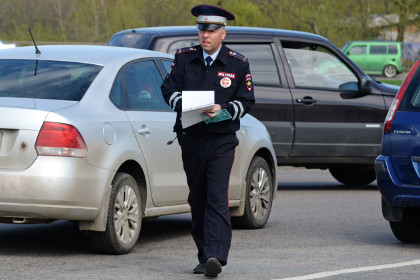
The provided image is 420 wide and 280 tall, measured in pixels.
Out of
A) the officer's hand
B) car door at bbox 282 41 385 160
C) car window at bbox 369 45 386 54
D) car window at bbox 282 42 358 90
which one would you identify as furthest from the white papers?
car window at bbox 369 45 386 54

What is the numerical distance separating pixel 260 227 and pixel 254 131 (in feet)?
3.00

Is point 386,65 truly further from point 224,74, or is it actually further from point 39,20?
point 224,74

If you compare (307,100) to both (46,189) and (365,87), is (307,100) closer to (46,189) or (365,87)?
(365,87)

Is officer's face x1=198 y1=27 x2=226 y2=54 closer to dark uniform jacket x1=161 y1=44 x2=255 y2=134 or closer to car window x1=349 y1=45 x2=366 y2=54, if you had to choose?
dark uniform jacket x1=161 y1=44 x2=255 y2=134

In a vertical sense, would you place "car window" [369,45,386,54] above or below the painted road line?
below

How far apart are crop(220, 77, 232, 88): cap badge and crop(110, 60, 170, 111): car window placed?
1417 millimetres

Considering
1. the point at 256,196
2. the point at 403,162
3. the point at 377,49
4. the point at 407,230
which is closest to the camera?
the point at 403,162

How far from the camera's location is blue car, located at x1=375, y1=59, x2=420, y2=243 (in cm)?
880

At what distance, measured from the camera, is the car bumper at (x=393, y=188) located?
878 centimetres

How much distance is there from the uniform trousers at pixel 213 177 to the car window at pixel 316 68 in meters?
6.60

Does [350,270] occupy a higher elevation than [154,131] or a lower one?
lower

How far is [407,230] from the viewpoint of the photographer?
9.26m

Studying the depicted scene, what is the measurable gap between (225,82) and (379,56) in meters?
50.1

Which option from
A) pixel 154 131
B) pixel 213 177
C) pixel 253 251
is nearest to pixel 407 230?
pixel 253 251
